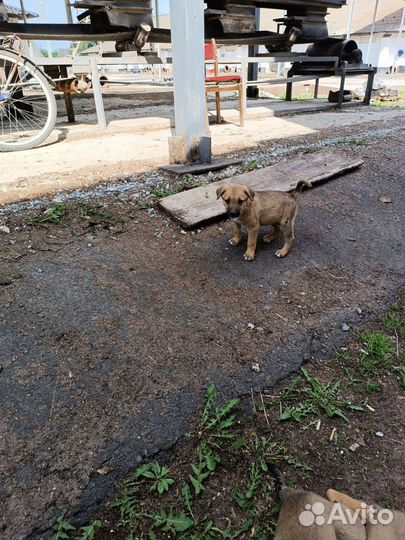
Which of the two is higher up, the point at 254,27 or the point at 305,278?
the point at 254,27

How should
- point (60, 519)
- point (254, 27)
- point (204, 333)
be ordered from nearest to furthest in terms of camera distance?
point (60, 519)
point (204, 333)
point (254, 27)

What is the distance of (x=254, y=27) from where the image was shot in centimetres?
895

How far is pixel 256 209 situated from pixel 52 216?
1738mm

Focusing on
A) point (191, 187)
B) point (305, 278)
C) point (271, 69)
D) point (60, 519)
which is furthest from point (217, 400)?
point (271, 69)

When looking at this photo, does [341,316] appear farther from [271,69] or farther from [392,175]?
[271,69]

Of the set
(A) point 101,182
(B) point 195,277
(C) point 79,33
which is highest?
(C) point 79,33

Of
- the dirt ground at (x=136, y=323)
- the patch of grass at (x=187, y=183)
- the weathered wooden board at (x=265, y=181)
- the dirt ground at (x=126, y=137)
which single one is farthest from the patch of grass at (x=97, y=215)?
the patch of grass at (x=187, y=183)

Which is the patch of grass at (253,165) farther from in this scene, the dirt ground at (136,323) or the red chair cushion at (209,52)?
the red chair cushion at (209,52)

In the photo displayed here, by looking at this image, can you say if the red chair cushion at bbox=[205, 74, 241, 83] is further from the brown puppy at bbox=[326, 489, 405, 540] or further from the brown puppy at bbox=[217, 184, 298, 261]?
the brown puppy at bbox=[326, 489, 405, 540]

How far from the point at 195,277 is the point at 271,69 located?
45.3 meters

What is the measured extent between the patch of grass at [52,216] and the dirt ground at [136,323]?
0.05 meters

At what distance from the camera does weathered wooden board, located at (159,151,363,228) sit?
11.5 ft

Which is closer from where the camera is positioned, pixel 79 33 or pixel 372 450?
pixel 372 450

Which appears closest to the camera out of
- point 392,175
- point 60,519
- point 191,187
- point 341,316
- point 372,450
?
point 60,519
